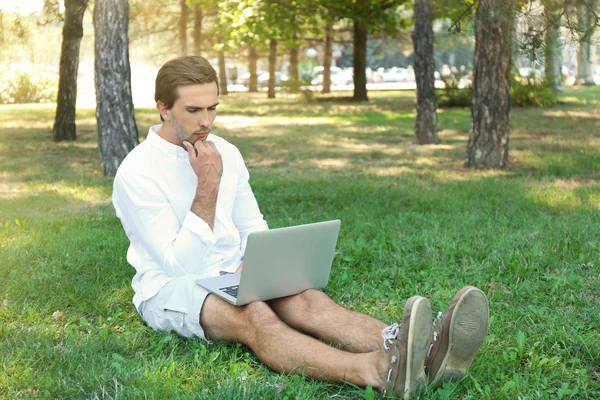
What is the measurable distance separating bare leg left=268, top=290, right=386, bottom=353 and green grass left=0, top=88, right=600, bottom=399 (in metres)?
0.29

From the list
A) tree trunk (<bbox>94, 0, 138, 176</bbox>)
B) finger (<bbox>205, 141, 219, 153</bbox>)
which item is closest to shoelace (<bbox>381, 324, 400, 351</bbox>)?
finger (<bbox>205, 141, 219, 153</bbox>)

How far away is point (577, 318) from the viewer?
4160 millimetres

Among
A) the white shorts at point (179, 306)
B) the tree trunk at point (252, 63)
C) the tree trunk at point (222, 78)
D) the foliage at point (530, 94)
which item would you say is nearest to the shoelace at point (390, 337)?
the white shorts at point (179, 306)

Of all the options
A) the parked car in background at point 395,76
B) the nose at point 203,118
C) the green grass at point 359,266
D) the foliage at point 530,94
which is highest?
the parked car in background at point 395,76

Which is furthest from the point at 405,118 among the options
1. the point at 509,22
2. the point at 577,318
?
the point at 577,318

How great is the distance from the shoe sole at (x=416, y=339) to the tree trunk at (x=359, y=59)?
22999mm

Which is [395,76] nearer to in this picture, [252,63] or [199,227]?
[252,63]

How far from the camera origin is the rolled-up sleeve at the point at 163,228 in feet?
11.8

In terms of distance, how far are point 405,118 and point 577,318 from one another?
15622 mm

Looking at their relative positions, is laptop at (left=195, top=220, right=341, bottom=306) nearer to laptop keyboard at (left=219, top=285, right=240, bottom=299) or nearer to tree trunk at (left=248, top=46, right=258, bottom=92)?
laptop keyboard at (left=219, top=285, right=240, bottom=299)

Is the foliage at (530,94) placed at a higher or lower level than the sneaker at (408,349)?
higher

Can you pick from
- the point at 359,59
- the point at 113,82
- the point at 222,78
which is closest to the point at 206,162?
Answer: the point at 113,82

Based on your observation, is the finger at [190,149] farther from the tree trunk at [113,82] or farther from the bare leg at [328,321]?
the tree trunk at [113,82]

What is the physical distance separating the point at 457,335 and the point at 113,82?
7.55 metres
